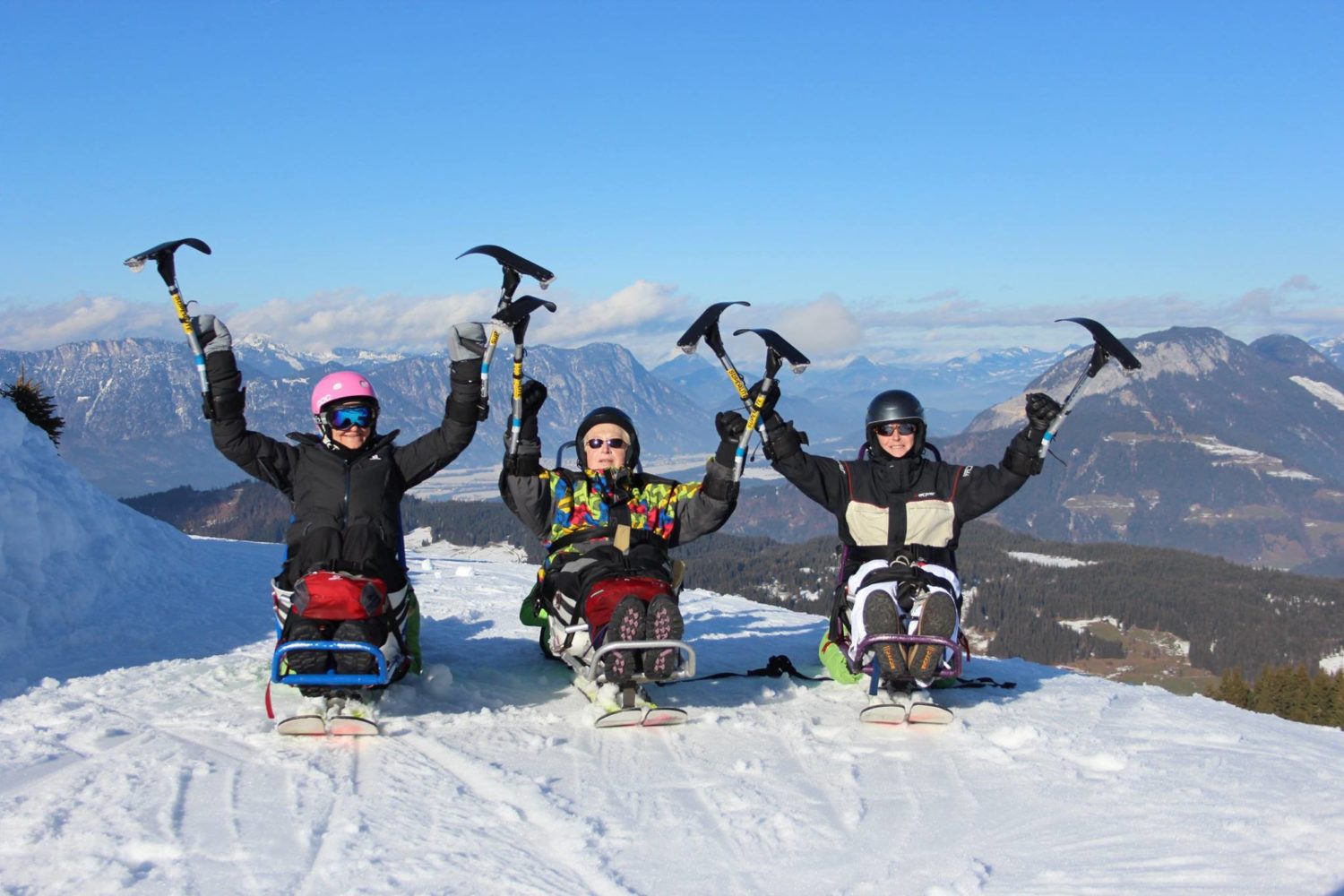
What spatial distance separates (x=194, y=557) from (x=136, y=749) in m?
9.14

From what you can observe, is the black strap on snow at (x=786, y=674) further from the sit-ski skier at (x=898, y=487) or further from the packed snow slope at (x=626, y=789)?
the sit-ski skier at (x=898, y=487)

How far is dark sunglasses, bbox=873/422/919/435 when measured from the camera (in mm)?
8346

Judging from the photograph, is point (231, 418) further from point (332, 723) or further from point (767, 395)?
point (767, 395)

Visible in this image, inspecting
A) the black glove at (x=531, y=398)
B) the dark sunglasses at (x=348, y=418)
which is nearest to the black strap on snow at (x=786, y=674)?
the black glove at (x=531, y=398)

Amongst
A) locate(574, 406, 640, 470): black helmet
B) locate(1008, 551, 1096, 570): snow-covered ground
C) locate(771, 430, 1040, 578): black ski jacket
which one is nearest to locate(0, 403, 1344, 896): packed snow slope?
locate(771, 430, 1040, 578): black ski jacket


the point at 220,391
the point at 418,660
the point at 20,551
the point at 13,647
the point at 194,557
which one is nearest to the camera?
the point at 220,391

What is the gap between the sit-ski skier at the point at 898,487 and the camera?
7953mm

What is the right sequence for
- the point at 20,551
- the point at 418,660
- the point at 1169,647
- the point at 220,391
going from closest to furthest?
the point at 220,391, the point at 418,660, the point at 20,551, the point at 1169,647

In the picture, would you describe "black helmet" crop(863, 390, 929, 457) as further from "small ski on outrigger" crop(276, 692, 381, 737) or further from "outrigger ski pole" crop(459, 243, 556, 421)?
"small ski on outrigger" crop(276, 692, 381, 737)

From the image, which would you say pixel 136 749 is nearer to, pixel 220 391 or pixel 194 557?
pixel 220 391

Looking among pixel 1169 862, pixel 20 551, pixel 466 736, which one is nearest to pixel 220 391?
pixel 466 736

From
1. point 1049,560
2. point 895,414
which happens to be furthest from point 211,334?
point 1049,560

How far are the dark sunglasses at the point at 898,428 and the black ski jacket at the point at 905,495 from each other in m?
0.24

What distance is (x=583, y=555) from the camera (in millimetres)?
7734
